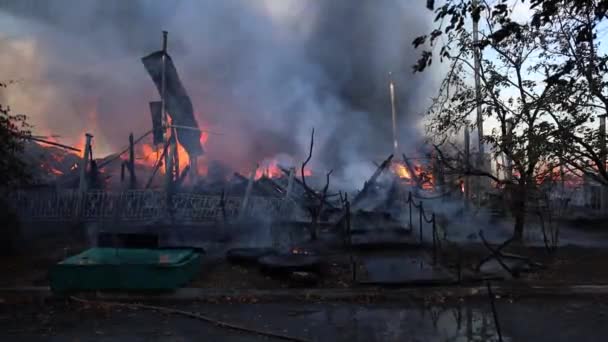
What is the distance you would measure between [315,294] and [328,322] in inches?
49.0

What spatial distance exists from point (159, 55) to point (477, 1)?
14.8 metres

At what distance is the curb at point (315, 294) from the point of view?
748 centimetres

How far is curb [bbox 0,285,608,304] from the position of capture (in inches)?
295

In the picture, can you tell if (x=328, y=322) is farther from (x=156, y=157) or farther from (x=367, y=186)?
(x=156, y=157)

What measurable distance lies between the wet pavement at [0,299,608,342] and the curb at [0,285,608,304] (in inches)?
10.2

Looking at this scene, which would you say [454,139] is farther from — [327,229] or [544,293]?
[544,293]

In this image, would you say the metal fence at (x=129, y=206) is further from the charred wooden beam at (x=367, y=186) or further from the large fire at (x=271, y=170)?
the charred wooden beam at (x=367, y=186)

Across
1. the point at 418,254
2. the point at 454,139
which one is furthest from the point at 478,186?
the point at 418,254

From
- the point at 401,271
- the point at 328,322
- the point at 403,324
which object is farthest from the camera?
the point at 401,271

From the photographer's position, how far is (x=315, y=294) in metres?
7.62

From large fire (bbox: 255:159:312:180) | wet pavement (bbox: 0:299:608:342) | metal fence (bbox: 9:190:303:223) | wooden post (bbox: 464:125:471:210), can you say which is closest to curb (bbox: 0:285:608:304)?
wet pavement (bbox: 0:299:608:342)

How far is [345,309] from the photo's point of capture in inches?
275

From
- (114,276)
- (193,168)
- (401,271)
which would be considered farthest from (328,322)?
(193,168)

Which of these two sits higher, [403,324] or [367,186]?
[367,186]
